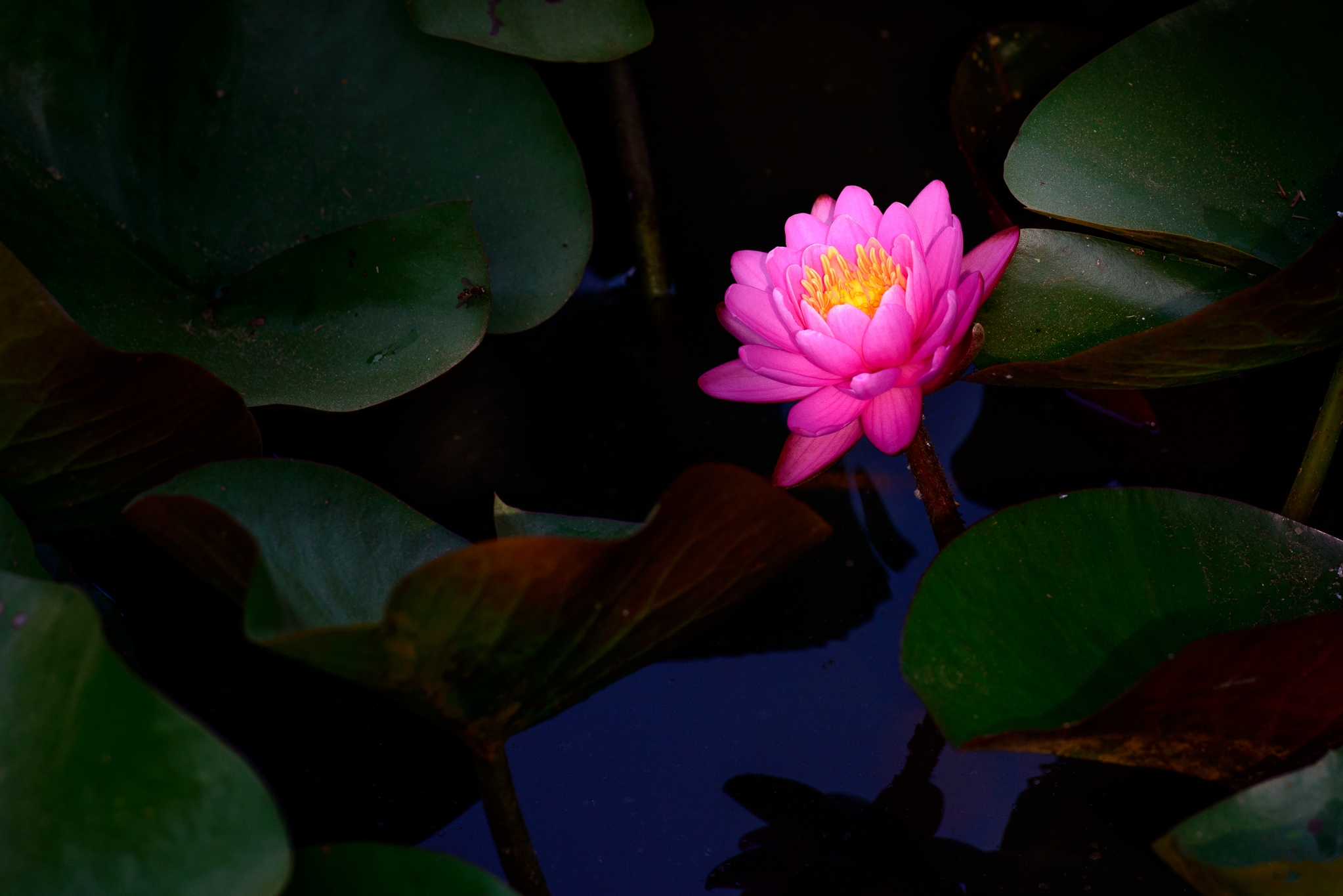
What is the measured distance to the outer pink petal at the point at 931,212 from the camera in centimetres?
119

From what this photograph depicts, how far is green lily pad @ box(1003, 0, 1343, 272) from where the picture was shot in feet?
4.10

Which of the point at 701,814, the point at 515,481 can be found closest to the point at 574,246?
the point at 515,481

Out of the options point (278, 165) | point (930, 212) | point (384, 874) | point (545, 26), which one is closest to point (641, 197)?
point (545, 26)

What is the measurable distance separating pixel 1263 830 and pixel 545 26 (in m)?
1.42

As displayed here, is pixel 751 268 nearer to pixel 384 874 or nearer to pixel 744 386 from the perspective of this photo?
pixel 744 386

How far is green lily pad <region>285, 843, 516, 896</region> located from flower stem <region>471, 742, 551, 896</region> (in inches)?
8.0

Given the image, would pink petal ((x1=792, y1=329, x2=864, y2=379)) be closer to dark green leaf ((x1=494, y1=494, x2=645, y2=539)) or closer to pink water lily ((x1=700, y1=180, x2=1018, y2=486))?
pink water lily ((x1=700, y1=180, x2=1018, y2=486))

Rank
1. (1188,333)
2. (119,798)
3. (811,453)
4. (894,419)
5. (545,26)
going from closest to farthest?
(119,798) → (1188,333) → (894,419) → (811,453) → (545,26)

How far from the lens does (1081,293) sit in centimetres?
127

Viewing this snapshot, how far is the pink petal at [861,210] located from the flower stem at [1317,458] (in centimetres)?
65

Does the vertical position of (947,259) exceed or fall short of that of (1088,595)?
it exceeds it

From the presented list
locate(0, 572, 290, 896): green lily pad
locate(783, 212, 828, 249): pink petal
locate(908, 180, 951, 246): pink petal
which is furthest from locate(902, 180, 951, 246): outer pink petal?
locate(0, 572, 290, 896): green lily pad

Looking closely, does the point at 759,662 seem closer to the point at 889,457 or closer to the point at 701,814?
the point at 701,814

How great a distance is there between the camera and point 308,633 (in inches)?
30.6
